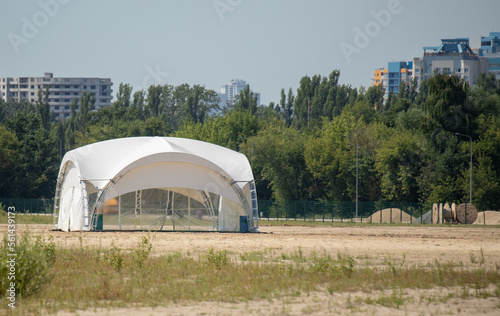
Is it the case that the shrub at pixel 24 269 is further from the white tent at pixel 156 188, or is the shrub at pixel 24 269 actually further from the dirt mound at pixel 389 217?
the dirt mound at pixel 389 217

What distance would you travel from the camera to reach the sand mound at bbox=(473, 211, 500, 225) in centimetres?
6028

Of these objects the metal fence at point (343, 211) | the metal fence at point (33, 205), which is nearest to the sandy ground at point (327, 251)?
the metal fence at point (343, 211)

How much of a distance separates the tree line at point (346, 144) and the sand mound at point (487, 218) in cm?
553

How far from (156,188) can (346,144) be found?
48.3 meters

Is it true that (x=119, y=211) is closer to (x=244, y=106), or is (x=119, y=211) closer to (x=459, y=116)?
(x=459, y=116)

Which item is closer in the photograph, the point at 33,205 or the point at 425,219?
the point at 425,219

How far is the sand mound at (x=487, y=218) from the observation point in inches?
2373

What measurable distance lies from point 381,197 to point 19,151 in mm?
43729

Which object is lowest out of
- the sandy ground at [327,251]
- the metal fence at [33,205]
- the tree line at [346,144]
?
the sandy ground at [327,251]

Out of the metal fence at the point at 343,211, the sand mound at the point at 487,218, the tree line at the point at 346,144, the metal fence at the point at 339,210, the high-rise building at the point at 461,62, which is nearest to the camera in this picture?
the sand mound at the point at 487,218

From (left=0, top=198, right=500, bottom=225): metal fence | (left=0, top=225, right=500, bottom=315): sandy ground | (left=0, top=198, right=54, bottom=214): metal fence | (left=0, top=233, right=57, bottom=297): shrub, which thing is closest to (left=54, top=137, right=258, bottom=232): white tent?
(left=0, top=225, right=500, bottom=315): sandy ground

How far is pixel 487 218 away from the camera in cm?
6138

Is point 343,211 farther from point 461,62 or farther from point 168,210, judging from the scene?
point 461,62

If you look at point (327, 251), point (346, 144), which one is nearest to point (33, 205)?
point (346, 144)
